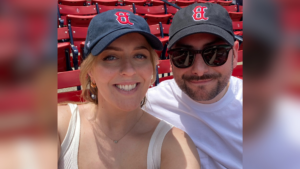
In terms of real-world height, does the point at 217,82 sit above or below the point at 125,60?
below

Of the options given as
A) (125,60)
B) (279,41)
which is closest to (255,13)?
(279,41)

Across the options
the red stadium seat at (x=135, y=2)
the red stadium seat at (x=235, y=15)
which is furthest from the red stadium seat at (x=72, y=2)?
the red stadium seat at (x=235, y=15)

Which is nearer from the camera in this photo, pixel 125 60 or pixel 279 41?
pixel 279 41

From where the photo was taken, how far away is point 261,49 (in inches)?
9.3

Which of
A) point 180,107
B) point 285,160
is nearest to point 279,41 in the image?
point 285,160

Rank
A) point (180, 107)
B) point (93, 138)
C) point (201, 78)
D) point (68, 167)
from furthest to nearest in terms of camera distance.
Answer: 1. point (180, 107)
2. point (201, 78)
3. point (93, 138)
4. point (68, 167)

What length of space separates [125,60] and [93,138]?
52 centimetres

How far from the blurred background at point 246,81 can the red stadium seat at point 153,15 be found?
5.88m

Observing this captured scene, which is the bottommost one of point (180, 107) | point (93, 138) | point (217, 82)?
point (93, 138)

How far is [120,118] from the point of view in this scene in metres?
1.49

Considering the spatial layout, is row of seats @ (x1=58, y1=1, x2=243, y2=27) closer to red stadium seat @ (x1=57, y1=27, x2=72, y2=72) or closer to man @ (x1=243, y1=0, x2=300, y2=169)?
red stadium seat @ (x1=57, y1=27, x2=72, y2=72)

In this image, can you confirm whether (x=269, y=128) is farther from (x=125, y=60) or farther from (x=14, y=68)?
(x=125, y=60)

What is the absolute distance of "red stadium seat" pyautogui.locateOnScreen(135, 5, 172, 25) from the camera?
6.03m

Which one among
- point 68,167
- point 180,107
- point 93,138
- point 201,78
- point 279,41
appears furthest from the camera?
point 180,107
